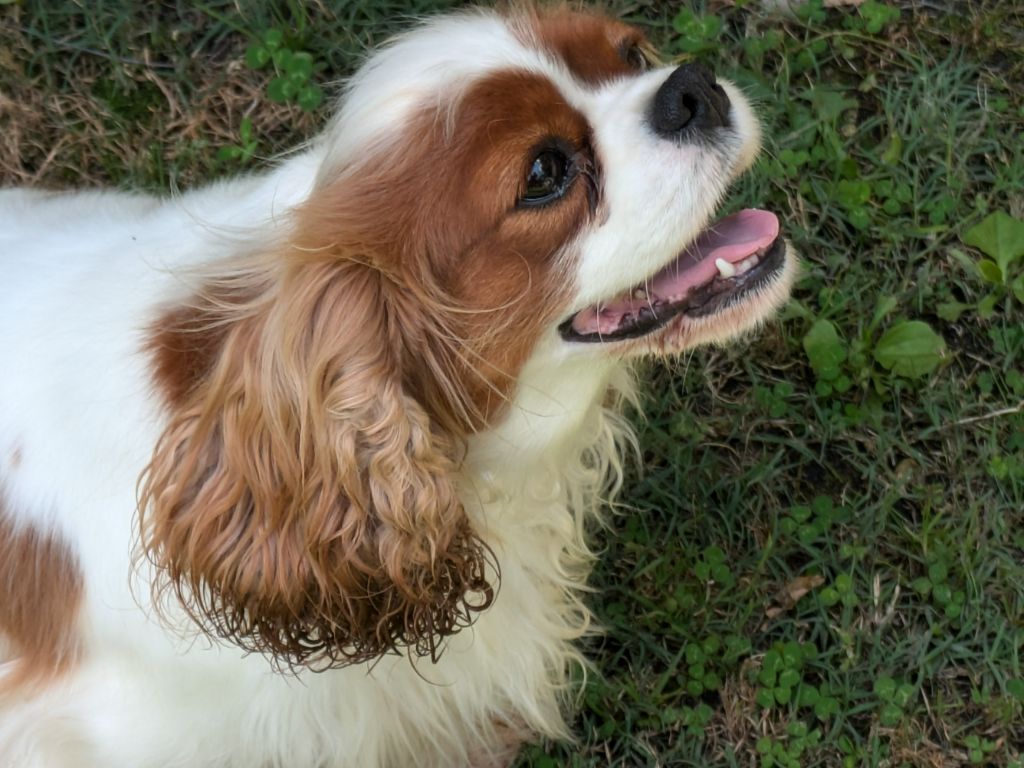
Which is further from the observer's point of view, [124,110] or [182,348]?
[124,110]

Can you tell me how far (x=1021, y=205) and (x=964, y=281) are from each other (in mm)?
264

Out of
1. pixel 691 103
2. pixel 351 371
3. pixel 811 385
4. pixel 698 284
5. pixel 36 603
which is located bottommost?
pixel 811 385

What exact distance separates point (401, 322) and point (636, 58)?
0.75 metres

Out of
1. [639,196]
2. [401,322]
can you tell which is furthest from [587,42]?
[401,322]

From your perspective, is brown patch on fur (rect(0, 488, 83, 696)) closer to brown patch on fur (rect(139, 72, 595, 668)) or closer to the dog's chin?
brown patch on fur (rect(139, 72, 595, 668))

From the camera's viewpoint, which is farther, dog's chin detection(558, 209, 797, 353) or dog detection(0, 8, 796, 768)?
dog's chin detection(558, 209, 797, 353)

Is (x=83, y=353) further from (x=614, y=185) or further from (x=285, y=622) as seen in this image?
(x=614, y=185)

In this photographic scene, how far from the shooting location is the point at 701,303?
2146mm

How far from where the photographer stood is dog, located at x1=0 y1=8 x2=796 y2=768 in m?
1.90

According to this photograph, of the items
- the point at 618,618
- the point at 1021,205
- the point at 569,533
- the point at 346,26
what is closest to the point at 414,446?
the point at 569,533

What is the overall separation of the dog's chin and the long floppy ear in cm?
33

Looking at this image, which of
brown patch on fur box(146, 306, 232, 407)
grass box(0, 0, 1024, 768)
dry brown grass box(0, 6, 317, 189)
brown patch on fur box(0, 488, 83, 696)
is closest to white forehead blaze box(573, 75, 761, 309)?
brown patch on fur box(146, 306, 232, 407)

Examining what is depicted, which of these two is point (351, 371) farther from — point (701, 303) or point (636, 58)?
point (636, 58)

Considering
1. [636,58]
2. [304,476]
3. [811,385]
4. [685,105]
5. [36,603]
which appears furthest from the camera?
[811,385]
